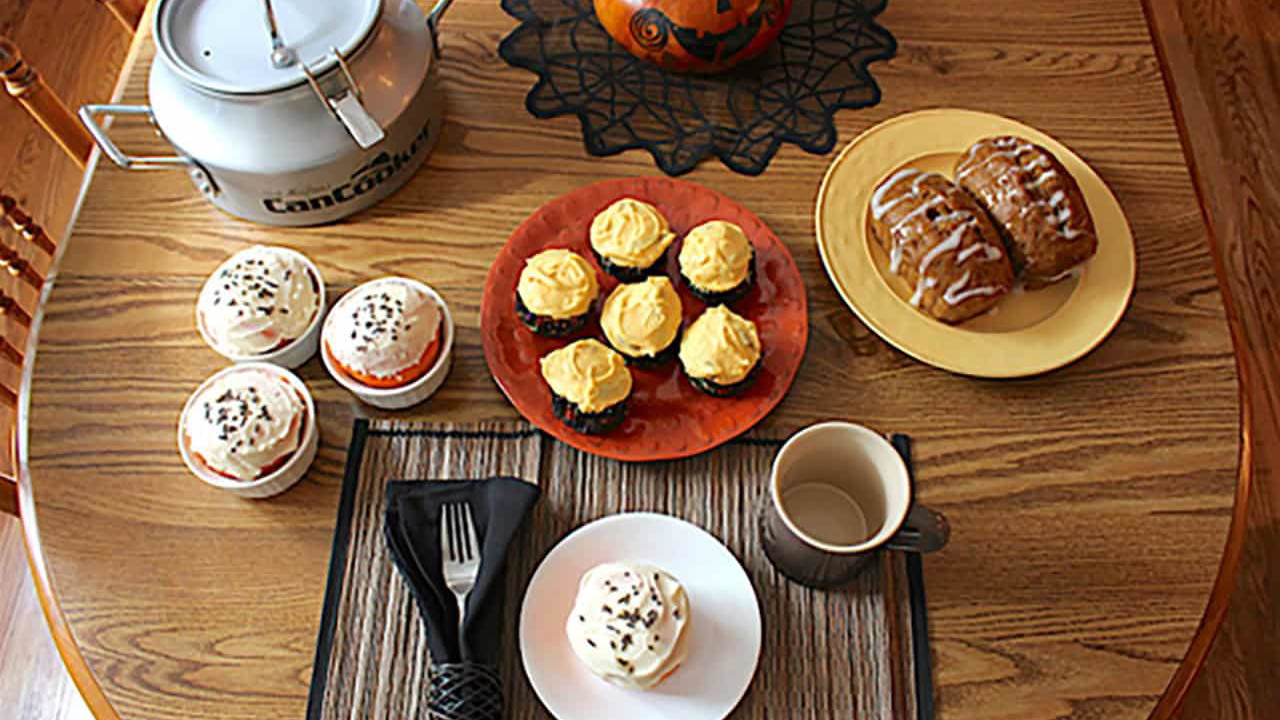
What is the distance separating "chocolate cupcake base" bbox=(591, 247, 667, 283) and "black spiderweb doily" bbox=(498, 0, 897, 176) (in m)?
0.18

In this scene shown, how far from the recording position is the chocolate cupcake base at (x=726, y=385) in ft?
3.33

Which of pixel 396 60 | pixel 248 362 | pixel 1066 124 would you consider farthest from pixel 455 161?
pixel 1066 124

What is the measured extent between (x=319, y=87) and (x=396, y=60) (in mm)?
111

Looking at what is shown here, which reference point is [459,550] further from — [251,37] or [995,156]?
[995,156]

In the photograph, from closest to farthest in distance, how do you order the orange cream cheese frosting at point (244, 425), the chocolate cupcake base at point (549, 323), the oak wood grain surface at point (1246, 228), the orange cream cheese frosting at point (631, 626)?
the orange cream cheese frosting at point (631, 626) → the orange cream cheese frosting at point (244, 425) → the chocolate cupcake base at point (549, 323) → the oak wood grain surface at point (1246, 228)

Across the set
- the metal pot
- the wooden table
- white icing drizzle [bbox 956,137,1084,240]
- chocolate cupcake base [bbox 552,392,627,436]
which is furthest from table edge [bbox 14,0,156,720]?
white icing drizzle [bbox 956,137,1084,240]

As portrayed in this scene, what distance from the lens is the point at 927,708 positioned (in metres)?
0.91

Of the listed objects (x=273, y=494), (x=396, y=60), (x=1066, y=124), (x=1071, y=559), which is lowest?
(x=1071, y=559)

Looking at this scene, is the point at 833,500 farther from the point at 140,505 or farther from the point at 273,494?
the point at 140,505

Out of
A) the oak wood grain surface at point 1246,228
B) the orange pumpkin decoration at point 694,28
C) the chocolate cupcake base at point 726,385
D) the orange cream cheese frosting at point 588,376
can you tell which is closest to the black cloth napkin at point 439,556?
the orange cream cheese frosting at point 588,376

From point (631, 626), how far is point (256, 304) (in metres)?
0.54

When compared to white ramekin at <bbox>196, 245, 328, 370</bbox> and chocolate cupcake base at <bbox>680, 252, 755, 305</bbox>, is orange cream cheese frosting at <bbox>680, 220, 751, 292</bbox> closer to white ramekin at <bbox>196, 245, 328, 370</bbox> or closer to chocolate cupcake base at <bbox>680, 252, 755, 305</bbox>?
chocolate cupcake base at <bbox>680, 252, 755, 305</bbox>

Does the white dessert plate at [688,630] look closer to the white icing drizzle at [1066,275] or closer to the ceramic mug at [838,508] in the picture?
the ceramic mug at [838,508]

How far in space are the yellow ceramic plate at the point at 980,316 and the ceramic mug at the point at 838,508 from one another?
213 millimetres
